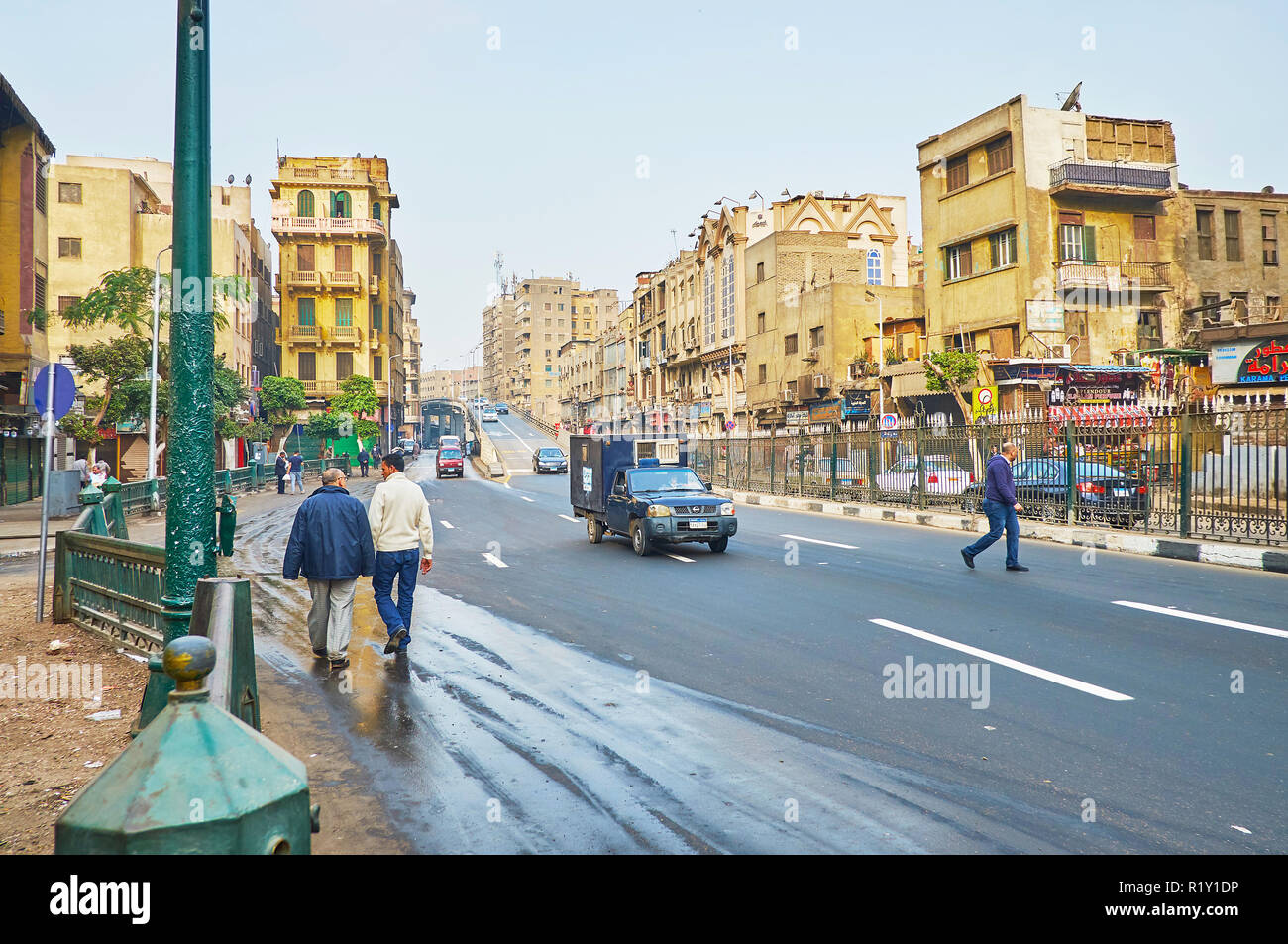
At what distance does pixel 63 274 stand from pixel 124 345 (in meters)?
23.2

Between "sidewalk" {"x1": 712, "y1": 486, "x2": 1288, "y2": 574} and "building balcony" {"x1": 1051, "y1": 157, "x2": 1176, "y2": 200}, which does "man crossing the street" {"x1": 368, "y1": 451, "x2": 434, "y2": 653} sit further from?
"building balcony" {"x1": 1051, "y1": 157, "x2": 1176, "y2": 200}

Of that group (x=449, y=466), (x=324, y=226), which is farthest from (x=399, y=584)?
(x=324, y=226)

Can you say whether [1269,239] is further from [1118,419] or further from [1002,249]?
[1118,419]

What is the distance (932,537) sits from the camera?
18547 millimetres

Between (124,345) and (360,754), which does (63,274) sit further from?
(360,754)

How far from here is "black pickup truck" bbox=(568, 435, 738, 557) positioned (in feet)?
52.1

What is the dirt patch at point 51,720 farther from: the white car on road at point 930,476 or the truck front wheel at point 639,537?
the white car on road at point 930,476

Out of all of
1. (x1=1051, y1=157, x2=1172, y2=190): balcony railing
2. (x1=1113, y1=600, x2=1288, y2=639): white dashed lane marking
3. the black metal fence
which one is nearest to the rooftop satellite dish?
(x1=1051, y1=157, x2=1172, y2=190): balcony railing

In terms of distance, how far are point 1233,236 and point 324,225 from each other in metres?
65.5

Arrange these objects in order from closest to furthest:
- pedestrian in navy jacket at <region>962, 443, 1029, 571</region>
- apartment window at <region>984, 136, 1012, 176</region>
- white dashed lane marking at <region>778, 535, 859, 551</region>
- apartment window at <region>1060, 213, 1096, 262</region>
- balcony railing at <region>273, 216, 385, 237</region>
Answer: pedestrian in navy jacket at <region>962, 443, 1029, 571</region> → white dashed lane marking at <region>778, 535, 859, 551</region> → apartment window at <region>1060, 213, 1096, 262</region> → apartment window at <region>984, 136, 1012, 176</region> → balcony railing at <region>273, 216, 385, 237</region>

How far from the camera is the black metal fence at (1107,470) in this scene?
14.3 m

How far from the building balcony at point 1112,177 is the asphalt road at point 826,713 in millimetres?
29861

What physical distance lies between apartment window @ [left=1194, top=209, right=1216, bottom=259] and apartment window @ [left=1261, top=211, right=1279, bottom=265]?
272 cm

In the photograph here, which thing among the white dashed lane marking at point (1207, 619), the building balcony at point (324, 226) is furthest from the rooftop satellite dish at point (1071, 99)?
the building balcony at point (324, 226)
